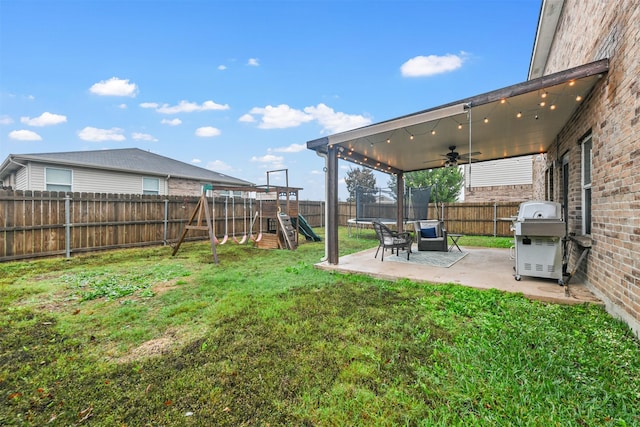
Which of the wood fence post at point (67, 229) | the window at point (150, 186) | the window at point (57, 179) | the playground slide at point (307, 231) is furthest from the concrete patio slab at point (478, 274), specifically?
the window at point (57, 179)

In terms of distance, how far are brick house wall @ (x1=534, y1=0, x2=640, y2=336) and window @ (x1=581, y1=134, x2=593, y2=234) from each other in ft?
0.39

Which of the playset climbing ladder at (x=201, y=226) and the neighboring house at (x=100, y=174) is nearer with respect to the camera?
the playset climbing ladder at (x=201, y=226)

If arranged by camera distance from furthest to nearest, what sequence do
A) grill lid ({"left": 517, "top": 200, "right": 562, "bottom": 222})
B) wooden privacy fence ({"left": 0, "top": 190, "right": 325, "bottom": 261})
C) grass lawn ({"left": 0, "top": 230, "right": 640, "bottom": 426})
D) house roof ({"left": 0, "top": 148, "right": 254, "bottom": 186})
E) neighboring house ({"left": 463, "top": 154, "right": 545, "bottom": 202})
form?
neighboring house ({"left": 463, "top": 154, "right": 545, "bottom": 202})
house roof ({"left": 0, "top": 148, "right": 254, "bottom": 186})
wooden privacy fence ({"left": 0, "top": 190, "right": 325, "bottom": 261})
grill lid ({"left": 517, "top": 200, "right": 562, "bottom": 222})
grass lawn ({"left": 0, "top": 230, "right": 640, "bottom": 426})

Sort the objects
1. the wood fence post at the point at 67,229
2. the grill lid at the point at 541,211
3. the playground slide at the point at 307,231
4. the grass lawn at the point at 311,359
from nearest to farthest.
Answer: the grass lawn at the point at 311,359 → the grill lid at the point at 541,211 → the wood fence post at the point at 67,229 → the playground slide at the point at 307,231

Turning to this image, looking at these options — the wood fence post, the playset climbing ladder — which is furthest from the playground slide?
the wood fence post

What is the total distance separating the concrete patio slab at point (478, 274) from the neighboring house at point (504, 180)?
30.0 ft

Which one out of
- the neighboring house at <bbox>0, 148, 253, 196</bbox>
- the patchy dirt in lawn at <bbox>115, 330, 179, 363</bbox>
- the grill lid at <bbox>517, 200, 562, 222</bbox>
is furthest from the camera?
the neighboring house at <bbox>0, 148, 253, 196</bbox>

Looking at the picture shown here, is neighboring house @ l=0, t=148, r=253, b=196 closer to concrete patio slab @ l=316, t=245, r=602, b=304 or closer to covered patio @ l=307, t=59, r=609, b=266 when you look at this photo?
covered patio @ l=307, t=59, r=609, b=266

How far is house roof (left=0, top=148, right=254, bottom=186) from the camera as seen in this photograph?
9409mm

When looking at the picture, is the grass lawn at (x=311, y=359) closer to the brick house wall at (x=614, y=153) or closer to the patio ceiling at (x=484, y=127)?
the brick house wall at (x=614, y=153)

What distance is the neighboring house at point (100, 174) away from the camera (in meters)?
9.30

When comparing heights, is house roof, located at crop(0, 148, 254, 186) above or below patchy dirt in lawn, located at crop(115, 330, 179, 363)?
above

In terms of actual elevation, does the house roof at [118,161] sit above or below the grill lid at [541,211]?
above

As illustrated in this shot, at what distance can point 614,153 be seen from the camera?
9.14 feet
